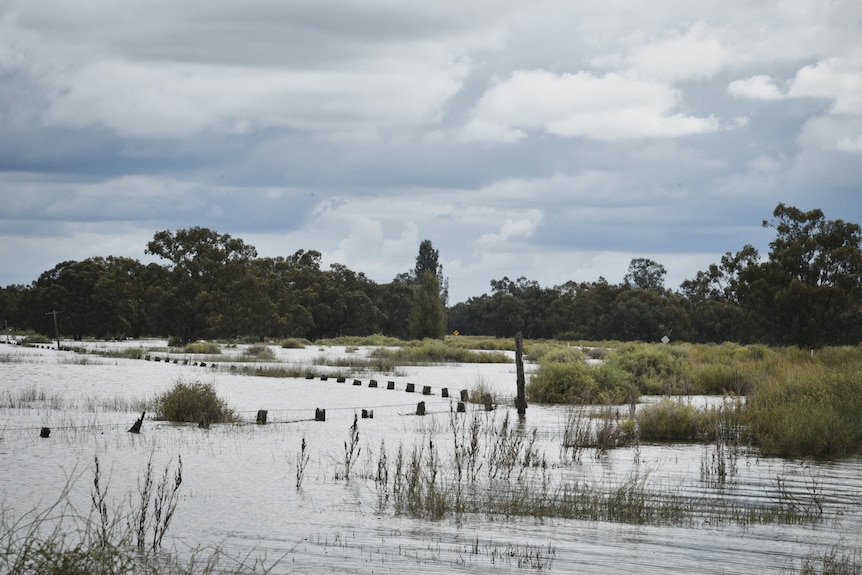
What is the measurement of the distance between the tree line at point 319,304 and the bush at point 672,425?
99.8ft

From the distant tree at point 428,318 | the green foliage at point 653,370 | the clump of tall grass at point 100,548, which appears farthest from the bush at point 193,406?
the distant tree at point 428,318

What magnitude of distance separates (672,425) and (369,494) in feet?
29.3

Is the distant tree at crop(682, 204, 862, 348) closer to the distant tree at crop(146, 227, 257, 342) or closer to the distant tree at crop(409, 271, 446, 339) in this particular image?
the distant tree at crop(409, 271, 446, 339)

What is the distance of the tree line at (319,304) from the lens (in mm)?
74938

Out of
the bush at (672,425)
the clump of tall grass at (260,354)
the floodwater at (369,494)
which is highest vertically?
the clump of tall grass at (260,354)

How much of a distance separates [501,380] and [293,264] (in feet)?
231

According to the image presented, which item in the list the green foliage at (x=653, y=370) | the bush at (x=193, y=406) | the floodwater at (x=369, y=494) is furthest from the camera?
the green foliage at (x=653, y=370)

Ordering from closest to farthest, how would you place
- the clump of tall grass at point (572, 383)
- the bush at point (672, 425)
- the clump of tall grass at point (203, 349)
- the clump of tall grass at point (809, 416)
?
1. the clump of tall grass at point (809, 416)
2. the bush at point (672, 425)
3. the clump of tall grass at point (572, 383)
4. the clump of tall grass at point (203, 349)

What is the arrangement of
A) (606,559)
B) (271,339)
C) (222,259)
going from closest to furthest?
(606,559) < (222,259) < (271,339)

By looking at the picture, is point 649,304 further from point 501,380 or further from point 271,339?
point 501,380

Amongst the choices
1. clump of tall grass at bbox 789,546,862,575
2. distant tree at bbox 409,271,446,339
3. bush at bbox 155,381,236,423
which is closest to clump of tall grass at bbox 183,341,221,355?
distant tree at bbox 409,271,446,339

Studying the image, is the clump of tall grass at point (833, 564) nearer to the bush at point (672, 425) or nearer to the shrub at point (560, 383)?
the bush at point (672, 425)

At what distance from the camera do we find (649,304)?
94125mm

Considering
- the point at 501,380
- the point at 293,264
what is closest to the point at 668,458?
the point at 501,380
